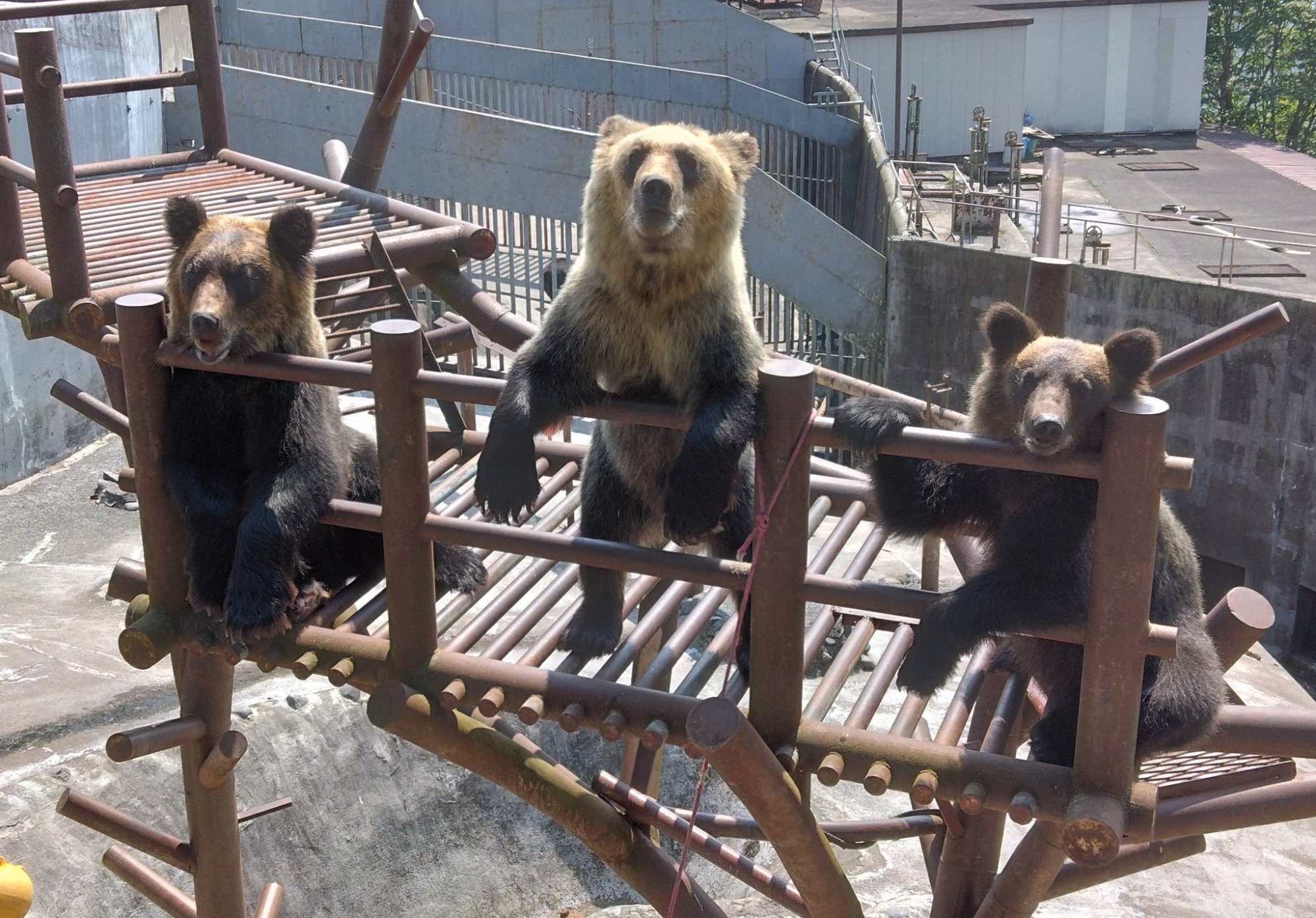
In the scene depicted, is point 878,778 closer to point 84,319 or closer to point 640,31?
point 84,319

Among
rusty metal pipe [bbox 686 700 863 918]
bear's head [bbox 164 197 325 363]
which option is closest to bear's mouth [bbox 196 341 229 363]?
bear's head [bbox 164 197 325 363]

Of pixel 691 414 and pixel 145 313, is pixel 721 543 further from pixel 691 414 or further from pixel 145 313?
pixel 145 313

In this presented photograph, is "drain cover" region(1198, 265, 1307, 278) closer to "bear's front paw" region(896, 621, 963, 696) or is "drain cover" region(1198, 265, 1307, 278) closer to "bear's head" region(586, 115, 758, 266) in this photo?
"bear's head" region(586, 115, 758, 266)

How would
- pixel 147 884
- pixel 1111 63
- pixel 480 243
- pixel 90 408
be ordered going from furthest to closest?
pixel 1111 63 → pixel 480 243 → pixel 90 408 → pixel 147 884

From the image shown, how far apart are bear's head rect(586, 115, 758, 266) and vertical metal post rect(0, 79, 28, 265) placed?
296 centimetres

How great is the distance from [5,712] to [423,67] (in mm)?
15431

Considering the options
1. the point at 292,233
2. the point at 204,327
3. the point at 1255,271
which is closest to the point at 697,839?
the point at 204,327

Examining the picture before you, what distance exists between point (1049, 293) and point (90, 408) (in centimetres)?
462

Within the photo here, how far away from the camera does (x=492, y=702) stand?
12.9 ft

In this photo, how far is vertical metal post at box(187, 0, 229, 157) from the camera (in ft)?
23.1

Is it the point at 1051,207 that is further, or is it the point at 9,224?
the point at 9,224

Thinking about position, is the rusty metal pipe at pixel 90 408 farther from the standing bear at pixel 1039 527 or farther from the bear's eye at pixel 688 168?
the standing bear at pixel 1039 527

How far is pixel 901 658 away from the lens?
4.70 m

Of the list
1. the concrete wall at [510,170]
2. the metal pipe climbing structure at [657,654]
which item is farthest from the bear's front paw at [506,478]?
the concrete wall at [510,170]
